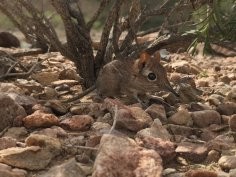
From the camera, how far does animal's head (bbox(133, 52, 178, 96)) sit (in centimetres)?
444

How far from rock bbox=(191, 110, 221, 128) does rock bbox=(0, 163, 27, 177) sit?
1442mm

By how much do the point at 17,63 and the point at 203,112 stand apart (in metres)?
2.21

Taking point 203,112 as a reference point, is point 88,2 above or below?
above

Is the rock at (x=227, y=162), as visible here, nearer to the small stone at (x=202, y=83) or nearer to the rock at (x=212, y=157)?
the rock at (x=212, y=157)

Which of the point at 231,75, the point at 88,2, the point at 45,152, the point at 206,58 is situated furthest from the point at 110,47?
the point at 88,2

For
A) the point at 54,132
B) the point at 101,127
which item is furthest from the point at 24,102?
the point at 101,127

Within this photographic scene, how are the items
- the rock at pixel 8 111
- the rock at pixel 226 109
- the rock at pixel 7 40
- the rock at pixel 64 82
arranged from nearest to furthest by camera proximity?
the rock at pixel 8 111, the rock at pixel 226 109, the rock at pixel 64 82, the rock at pixel 7 40

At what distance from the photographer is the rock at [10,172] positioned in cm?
271

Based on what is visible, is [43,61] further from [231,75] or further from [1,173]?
[1,173]

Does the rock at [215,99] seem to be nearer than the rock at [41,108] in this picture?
No

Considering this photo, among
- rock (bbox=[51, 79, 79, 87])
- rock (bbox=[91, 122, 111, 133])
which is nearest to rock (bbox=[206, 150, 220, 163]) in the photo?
rock (bbox=[91, 122, 111, 133])

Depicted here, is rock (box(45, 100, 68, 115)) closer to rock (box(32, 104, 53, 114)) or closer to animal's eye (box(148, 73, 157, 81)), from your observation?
rock (box(32, 104, 53, 114))

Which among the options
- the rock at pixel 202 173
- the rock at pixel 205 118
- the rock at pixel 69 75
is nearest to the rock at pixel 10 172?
the rock at pixel 202 173

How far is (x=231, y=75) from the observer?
18.0ft
